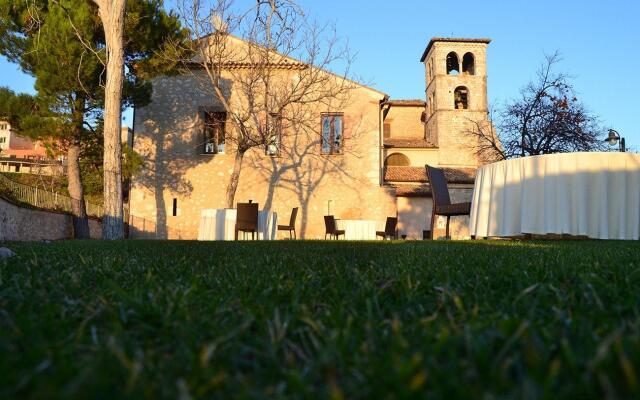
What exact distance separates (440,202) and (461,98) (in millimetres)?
22838

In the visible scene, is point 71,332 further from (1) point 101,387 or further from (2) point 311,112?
(2) point 311,112

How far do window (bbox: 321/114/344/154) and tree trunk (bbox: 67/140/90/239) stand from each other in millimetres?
8636

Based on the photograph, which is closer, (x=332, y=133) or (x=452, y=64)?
(x=332, y=133)

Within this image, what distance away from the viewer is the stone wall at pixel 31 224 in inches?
449

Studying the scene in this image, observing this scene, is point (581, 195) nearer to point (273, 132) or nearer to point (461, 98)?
point (273, 132)

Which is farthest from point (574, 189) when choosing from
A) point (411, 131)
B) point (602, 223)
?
point (411, 131)

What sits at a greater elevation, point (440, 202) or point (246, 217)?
point (440, 202)

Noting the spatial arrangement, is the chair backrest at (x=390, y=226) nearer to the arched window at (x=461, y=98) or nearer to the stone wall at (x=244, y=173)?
the stone wall at (x=244, y=173)

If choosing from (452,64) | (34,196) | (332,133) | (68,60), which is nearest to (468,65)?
(452,64)

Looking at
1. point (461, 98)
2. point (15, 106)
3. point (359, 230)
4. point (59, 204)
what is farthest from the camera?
point (461, 98)

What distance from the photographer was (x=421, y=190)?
2156 centimetres

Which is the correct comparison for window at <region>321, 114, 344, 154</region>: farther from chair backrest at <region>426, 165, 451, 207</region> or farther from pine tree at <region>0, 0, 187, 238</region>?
chair backrest at <region>426, 165, 451, 207</region>

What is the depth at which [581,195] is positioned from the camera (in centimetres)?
721

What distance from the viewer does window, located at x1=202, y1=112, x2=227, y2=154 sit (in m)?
20.0
